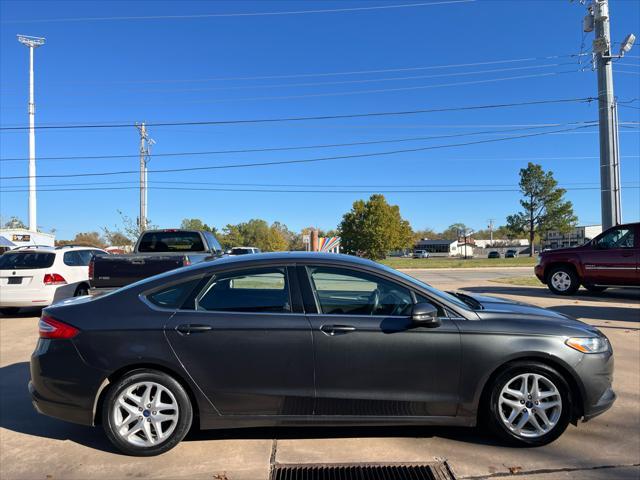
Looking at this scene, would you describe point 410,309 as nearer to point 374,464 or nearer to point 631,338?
point 374,464

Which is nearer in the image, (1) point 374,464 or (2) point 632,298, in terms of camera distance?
(1) point 374,464

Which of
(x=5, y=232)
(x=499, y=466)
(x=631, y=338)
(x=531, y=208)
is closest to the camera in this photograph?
(x=499, y=466)

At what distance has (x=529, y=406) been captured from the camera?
350cm

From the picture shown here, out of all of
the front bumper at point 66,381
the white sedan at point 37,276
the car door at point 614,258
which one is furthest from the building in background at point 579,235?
the front bumper at point 66,381

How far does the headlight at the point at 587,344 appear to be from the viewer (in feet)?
11.6

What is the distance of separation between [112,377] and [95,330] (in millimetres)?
387

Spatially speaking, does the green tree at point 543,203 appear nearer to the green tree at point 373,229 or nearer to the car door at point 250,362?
the green tree at point 373,229

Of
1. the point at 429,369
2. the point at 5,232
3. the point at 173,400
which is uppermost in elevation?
the point at 5,232

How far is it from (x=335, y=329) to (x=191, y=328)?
43.6 inches

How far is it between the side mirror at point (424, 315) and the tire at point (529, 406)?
0.68m

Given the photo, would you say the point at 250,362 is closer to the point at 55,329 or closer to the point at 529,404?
the point at 55,329

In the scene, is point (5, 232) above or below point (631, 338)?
above

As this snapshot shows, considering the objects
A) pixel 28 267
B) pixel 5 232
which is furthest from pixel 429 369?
pixel 5 232

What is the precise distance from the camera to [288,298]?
3.60 meters
